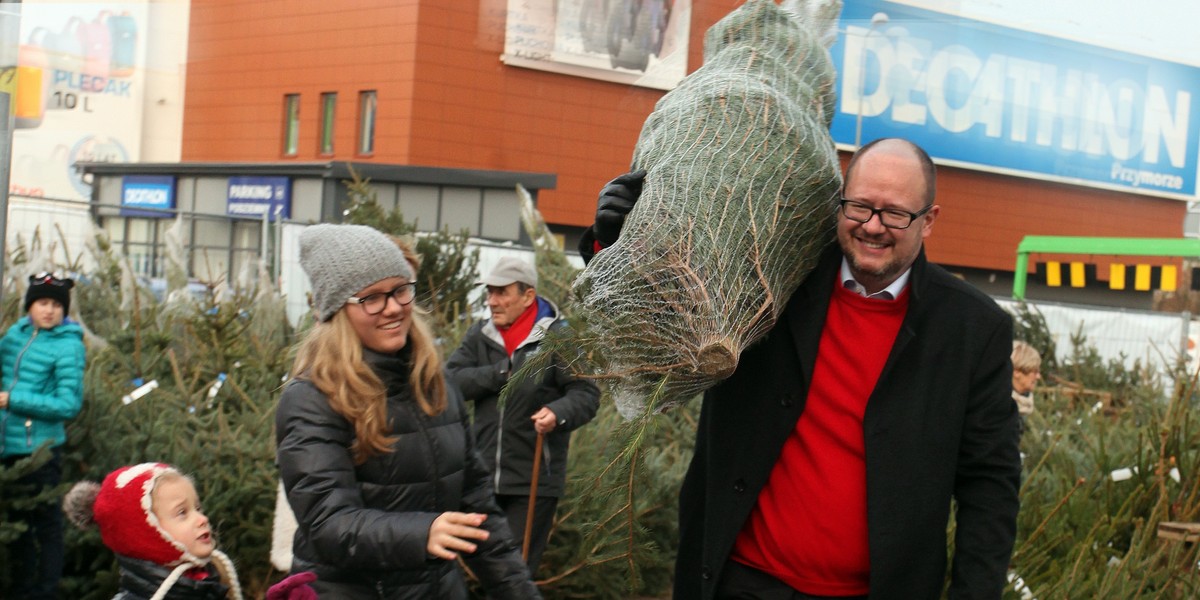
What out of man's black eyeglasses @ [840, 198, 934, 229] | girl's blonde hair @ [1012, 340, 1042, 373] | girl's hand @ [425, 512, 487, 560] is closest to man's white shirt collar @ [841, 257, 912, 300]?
man's black eyeglasses @ [840, 198, 934, 229]

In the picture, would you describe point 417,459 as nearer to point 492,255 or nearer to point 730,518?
point 730,518

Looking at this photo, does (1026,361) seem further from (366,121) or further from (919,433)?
(366,121)

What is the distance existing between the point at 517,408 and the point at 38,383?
2.11 metres

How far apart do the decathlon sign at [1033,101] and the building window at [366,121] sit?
Answer: 766 centimetres

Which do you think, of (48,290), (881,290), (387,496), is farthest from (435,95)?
(881,290)

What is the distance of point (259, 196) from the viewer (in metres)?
25.2

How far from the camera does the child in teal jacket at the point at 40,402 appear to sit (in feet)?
17.9

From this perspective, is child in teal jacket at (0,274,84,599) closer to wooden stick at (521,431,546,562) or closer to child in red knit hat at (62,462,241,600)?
wooden stick at (521,431,546,562)

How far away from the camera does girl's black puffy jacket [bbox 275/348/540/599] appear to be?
2770 millimetres

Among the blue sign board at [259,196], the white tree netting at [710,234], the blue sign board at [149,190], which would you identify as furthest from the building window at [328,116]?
the blue sign board at [149,190]

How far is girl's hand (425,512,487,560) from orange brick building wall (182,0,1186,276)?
131 cm

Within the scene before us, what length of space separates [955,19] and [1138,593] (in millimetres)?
2105

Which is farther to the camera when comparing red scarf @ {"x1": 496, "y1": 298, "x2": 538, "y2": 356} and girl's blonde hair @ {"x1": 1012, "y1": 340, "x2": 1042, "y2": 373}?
girl's blonde hair @ {"x1": 1012, "y1": 340, "x2": 1042, "y2": 373}

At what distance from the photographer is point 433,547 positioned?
2689mm
